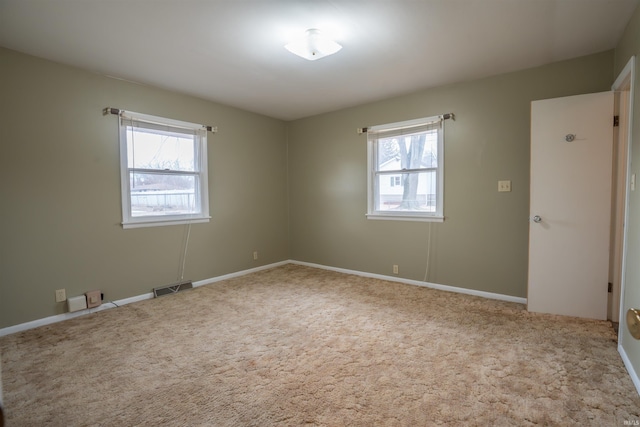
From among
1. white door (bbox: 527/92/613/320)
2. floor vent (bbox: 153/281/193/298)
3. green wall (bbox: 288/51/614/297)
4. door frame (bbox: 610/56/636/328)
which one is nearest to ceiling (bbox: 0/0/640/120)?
green wall (bbox: 288/51/614/297)

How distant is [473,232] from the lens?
370 centimetres

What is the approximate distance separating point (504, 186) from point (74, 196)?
4488 millimetres

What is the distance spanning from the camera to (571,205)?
9.57 ft

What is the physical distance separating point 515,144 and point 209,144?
3.71 m

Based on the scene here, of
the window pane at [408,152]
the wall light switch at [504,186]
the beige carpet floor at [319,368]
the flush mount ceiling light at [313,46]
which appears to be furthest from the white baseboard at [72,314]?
the wall light switch at [504,186]

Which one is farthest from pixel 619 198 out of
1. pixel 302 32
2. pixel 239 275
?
pixel 239 275

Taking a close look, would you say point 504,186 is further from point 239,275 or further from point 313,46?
point 239,275

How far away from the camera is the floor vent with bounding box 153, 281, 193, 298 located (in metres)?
3.77

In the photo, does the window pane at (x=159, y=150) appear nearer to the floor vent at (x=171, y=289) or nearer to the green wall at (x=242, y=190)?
the green wall at (x=242, y=190)

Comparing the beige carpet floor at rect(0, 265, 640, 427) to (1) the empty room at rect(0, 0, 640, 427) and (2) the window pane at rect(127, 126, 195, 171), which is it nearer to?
(1) the empty room at rect(0, 0, 640, 427)

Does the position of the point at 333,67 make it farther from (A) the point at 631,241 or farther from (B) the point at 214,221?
(A) the point at 631,241

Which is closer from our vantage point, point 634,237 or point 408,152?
point 634,237

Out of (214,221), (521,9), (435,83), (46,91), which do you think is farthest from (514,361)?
(46,91)

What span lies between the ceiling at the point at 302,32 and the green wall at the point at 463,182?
24cm
